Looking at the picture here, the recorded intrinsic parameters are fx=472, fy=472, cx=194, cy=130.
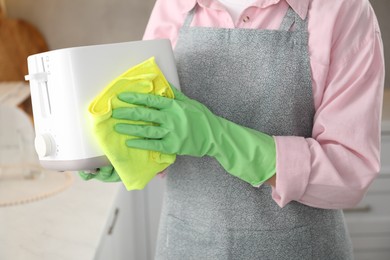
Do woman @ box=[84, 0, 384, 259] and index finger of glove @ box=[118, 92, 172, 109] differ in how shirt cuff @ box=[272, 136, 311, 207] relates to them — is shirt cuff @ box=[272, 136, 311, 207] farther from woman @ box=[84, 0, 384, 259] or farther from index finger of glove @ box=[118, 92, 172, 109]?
index finger of glove @ box=[118, 92, 172, 109]

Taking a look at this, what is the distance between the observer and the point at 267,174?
0.73m

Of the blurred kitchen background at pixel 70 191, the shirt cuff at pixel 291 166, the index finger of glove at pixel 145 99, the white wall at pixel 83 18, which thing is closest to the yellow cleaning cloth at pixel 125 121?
the index finger of glove at pixel 145 99

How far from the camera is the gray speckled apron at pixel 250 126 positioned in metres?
0.79

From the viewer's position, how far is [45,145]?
0.67 m

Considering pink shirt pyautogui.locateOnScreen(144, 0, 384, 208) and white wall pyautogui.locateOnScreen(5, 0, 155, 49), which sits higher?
pink shirt pyautogui.locateOnScreen(144, 0, 384, 208)

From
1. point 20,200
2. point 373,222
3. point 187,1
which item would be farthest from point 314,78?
point 373,222

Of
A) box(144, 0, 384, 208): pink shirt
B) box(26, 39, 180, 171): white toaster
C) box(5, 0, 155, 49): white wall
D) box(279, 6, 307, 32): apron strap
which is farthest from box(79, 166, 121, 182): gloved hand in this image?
box(5, 0, 155, 49): white wall

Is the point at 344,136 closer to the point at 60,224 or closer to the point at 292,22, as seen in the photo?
the point at 292,22

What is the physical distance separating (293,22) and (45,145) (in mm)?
444

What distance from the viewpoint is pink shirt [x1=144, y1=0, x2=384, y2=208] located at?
72 centimetres

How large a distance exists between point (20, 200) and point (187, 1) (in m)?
0.65

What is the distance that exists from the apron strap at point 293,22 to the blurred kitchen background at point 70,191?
21.9 inches

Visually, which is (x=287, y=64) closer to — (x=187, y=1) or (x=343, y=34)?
(x=343, y=34)

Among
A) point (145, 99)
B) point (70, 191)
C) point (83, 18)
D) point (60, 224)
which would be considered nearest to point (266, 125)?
point (145, 99)
